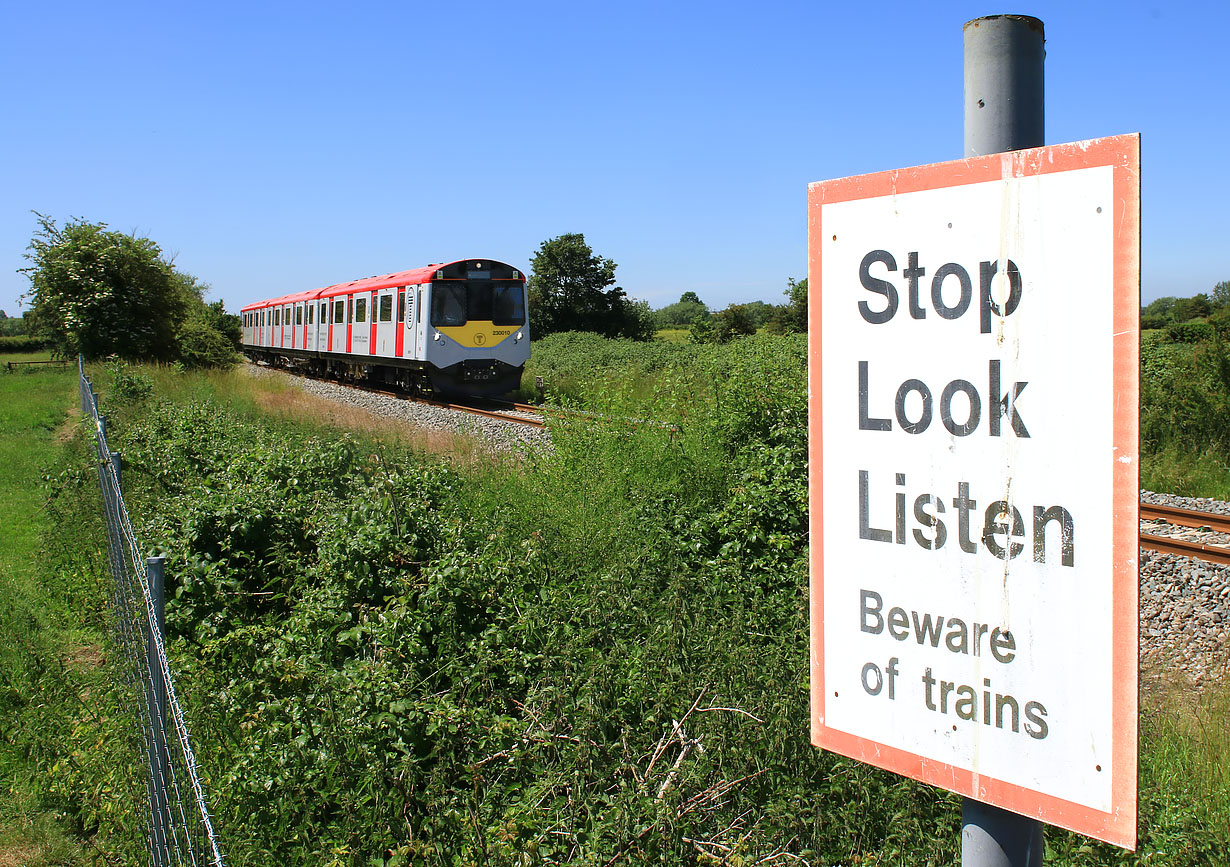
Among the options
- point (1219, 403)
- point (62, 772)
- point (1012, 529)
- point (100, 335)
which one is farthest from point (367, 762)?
point (100, 335)

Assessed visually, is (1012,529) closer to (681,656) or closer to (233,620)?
(681,656)

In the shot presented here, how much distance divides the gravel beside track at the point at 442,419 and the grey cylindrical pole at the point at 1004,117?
715cm

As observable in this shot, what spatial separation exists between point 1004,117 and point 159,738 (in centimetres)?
311

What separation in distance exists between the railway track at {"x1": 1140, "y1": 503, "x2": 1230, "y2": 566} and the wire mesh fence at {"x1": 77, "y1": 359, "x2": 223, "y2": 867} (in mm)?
6665

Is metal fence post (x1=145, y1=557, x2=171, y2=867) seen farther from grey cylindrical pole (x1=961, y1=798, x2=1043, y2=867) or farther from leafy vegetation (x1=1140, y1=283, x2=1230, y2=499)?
leafy vegetation (x1=1140, y1=283, x2=1230, y2=499)

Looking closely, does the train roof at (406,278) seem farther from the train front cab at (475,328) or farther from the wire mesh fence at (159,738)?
the wire mesh fence at (159,738)

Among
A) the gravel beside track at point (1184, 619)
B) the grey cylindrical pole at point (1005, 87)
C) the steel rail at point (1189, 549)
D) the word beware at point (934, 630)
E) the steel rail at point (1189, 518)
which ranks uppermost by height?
the grey cylindrical pole at point (1005, 87)

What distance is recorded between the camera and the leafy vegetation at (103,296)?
2373 cm

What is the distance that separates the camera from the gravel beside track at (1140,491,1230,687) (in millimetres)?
6066

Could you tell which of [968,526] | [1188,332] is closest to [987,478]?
[968,526]

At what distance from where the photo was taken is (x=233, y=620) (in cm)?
522

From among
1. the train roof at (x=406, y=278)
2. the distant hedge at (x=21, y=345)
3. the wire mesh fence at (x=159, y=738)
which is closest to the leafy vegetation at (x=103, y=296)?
the train roof at (x=406, y=278)

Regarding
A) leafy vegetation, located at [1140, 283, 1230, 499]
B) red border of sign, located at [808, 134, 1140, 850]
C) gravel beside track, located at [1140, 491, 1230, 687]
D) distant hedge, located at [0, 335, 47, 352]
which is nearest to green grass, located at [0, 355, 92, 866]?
red border of sign, located at [808, 134, 1140, 850]

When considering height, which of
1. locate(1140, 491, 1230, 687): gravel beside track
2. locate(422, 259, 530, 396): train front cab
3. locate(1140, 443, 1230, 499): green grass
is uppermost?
locate(422, 259, 530, 396): train front cab
